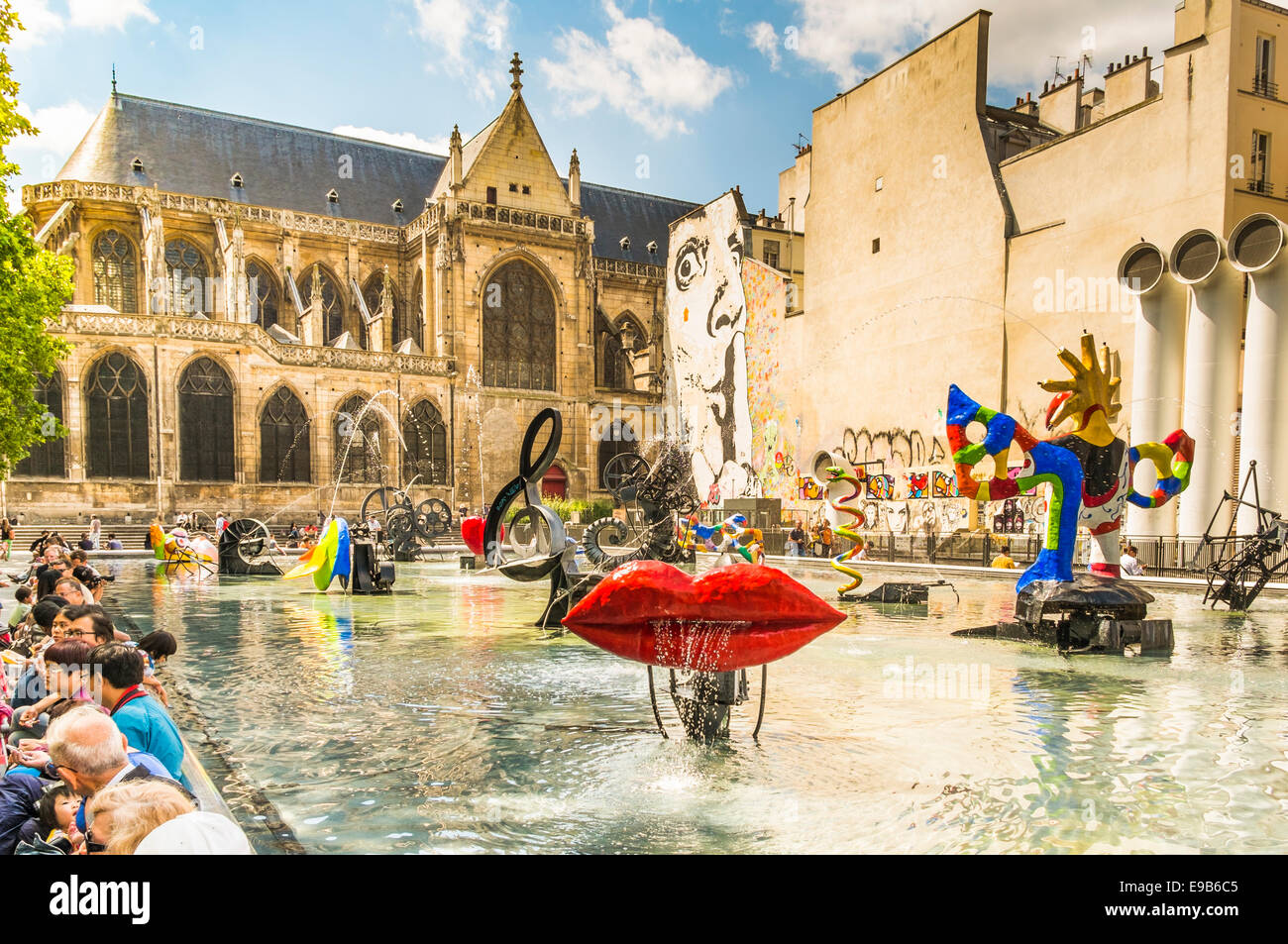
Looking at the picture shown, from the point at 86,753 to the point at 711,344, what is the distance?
37839mm

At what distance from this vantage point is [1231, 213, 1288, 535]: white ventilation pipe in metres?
18.3

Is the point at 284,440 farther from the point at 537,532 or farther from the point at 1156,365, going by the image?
the point at 1156,365

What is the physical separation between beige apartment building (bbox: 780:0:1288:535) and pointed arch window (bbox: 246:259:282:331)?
27.2m

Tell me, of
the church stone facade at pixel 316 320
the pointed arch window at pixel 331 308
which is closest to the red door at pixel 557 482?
the church stone facade at pixel 316 320

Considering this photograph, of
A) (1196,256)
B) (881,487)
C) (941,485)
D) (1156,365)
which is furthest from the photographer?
(881,487)

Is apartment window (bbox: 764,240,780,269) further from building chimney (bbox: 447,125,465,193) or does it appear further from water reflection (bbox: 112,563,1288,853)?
water reflection (bbox: 112,563,1288,853)

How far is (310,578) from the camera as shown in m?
20.0

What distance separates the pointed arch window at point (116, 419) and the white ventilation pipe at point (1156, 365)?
36.3m

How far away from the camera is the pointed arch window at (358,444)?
4097 cm

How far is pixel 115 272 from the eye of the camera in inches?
1634

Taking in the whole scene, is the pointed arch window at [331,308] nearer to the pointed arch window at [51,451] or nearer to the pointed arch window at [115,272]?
the pointed arch window at [115,272]

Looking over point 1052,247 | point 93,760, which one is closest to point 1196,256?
point 1052,247
